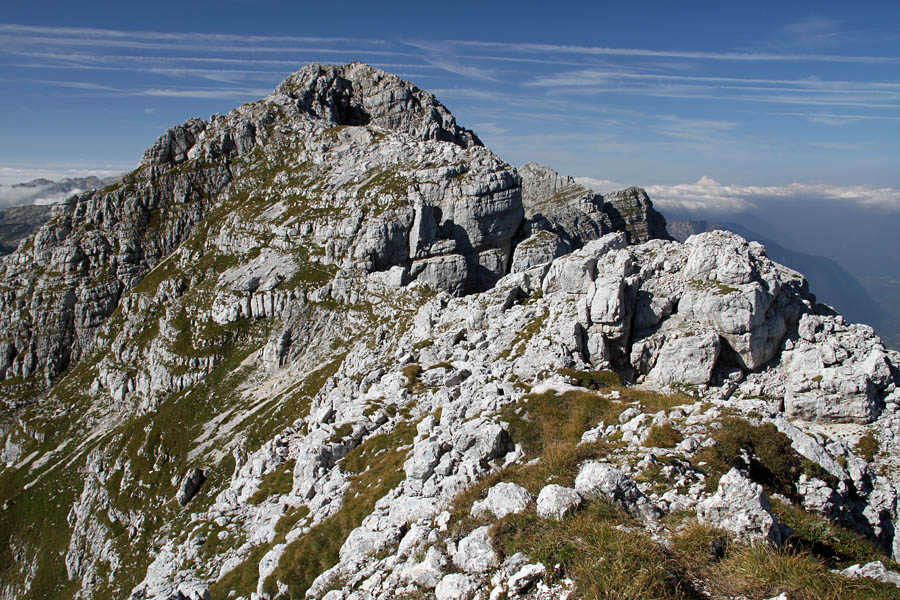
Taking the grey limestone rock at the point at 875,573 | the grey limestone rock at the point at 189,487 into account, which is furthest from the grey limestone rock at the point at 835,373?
the grey limestone rock at the point at 189,487

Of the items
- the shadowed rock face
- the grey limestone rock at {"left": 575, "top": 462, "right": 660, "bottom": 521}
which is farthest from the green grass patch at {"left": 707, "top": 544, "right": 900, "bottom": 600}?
the shadowed rock face

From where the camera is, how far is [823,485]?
15562mm

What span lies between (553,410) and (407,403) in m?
14.2

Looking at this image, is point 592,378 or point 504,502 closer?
point 504,502

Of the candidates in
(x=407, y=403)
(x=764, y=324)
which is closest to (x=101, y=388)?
(x=407, y=403)

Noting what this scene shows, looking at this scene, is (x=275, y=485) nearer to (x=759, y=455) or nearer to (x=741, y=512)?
(x=759, y=455)

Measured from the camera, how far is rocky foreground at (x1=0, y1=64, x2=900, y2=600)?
12.0 meters

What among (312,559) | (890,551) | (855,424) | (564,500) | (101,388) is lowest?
(101,388)

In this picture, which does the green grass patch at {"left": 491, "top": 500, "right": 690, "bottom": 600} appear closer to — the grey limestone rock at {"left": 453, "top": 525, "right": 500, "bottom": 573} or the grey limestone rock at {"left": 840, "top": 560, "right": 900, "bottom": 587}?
the grey limestone rock at {"left": 453, "top": 525, "right": 500, "bottom": 573}

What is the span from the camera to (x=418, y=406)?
33.3m

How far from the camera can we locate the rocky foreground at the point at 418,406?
12.0 m

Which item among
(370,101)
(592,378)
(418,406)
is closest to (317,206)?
(370,101)

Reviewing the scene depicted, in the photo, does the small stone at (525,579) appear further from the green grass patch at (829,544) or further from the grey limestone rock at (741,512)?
the green grass patch at (829,544)

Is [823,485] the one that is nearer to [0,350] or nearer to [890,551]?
[890,551]
